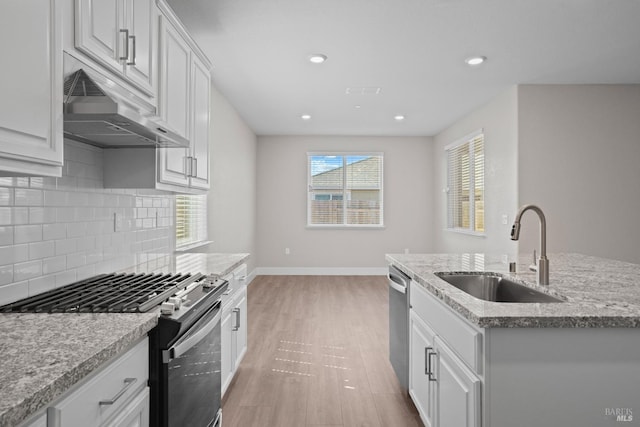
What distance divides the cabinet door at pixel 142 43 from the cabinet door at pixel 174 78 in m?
0.10

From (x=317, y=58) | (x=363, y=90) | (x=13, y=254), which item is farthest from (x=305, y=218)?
(x=13, y=254)

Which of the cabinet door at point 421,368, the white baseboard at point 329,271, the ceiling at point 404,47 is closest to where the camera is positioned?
the cabinet door at point 421,368

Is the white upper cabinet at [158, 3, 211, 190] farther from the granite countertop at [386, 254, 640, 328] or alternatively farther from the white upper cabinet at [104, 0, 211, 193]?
the granite countertop at [386, 254, 640, 328]

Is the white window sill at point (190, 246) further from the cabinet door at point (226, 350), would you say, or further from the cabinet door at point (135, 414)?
the cabinet door at point (135, 414)

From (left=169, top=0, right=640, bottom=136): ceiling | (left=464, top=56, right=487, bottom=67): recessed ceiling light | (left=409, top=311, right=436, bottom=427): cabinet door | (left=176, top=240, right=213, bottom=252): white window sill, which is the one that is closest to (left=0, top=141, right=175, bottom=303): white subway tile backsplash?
(left=176, top=240, right=213, bottom=252): white window sill

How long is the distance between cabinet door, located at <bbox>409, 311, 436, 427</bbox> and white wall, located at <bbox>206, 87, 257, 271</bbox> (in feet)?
9.16

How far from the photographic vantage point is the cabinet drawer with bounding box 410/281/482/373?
132 centimetres

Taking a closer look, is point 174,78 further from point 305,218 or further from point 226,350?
point 305,218

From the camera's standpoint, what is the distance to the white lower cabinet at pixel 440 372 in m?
1.36

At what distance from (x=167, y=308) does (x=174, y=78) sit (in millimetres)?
1450

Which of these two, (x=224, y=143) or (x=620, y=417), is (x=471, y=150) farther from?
(x=620, y=417)

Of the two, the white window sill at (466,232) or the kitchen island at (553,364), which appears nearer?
the kitchen island at (553,364)

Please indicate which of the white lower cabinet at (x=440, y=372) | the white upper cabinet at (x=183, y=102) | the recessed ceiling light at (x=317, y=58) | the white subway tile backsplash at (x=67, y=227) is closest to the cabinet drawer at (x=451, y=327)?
the white lower cabinet at (x=440, y=372)

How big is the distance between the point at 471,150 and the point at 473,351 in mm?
5020
